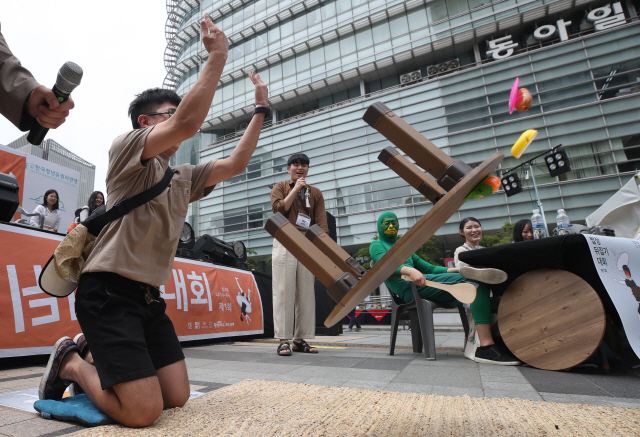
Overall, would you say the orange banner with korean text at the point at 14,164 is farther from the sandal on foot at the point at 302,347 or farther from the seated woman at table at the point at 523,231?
the seated woman at table at the point at 523,231

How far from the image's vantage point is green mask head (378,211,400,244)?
287 cm

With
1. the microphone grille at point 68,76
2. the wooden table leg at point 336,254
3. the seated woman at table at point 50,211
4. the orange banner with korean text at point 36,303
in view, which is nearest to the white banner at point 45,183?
the seated woman at table at point 50,211

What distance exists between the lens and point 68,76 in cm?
105

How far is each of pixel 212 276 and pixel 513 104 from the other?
13386 mm

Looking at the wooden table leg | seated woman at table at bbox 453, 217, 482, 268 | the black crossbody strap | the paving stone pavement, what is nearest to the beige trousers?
the paving stone pavement

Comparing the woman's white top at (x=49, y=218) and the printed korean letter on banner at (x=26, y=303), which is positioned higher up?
the woman's white top at (x=49, y=218)

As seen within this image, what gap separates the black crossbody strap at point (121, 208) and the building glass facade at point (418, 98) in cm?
2018

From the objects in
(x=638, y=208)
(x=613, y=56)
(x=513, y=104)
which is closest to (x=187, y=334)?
(x=638, y=208)

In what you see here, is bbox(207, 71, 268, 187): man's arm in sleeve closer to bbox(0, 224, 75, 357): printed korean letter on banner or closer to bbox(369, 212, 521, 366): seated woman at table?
bbox(369, 212, 521, 366): seated woman at table

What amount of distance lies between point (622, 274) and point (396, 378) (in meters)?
1.64

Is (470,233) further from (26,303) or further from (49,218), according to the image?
(49,218)

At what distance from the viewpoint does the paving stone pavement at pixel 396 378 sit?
4.49 ft

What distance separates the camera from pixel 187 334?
12.8ft

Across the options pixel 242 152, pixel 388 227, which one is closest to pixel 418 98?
pixel 388 227
